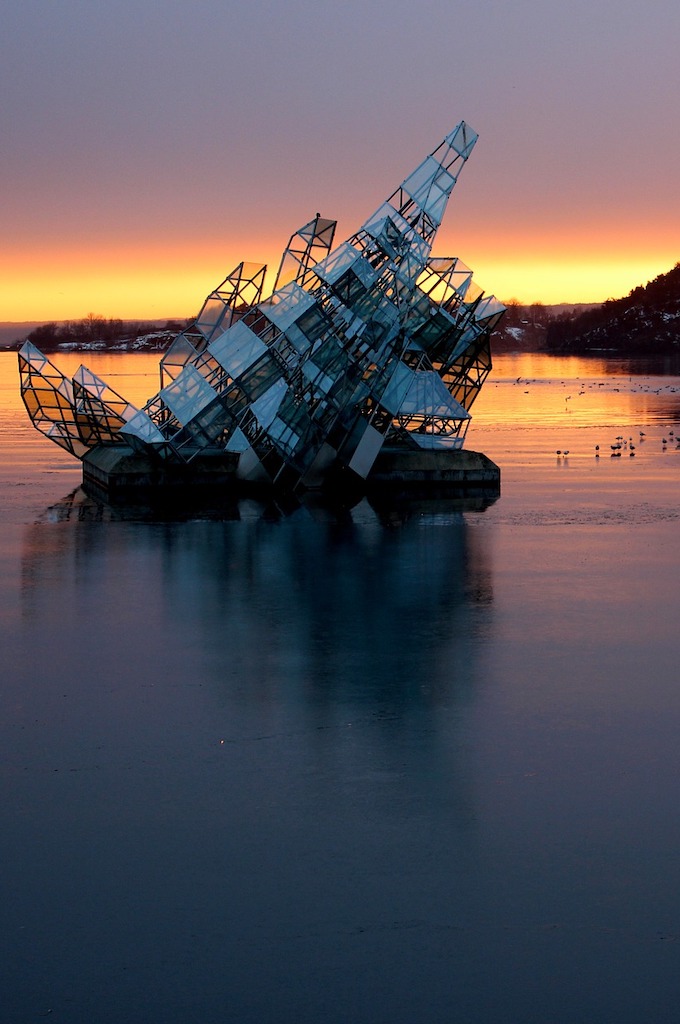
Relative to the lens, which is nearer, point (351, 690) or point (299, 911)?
point (299, 911)

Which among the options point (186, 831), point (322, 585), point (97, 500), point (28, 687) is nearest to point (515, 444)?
point (97, 500)

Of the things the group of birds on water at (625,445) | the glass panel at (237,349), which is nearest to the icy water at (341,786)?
the glass panel at (237,349)

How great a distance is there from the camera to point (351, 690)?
13.9 meters

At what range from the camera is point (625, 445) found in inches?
1742

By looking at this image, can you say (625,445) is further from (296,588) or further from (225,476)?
(296,588)

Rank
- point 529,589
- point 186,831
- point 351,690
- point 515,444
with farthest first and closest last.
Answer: point 515,444
point 529,589
point 351,690
point 186,831

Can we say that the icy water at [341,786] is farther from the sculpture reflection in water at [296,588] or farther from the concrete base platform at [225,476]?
the concrete base platform at [225,476]

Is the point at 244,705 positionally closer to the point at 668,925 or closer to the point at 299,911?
the point at 299,911

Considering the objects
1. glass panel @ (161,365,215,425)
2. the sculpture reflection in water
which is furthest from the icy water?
glass panel @ (161,365,215,425)

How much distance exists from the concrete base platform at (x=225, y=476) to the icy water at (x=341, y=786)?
28.5 ft

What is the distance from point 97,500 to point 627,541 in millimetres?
11780

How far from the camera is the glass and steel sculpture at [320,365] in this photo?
Result: 30.9 m

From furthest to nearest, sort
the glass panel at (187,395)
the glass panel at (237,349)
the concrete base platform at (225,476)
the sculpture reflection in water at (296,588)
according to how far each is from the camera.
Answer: the concrete base platform at (225,476) → the glass panel at (187,395) → the glass panel at (237,349) → the sculpture reflection in water at (296,588)

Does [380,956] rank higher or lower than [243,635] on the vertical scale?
lower
